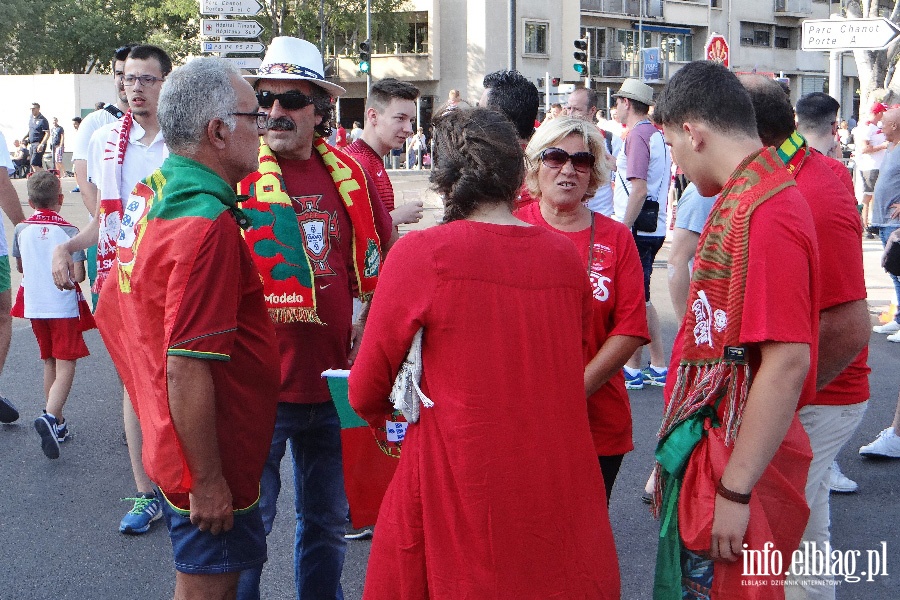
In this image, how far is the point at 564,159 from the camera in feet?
Result: 11.5

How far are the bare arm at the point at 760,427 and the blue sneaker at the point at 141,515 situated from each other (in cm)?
322

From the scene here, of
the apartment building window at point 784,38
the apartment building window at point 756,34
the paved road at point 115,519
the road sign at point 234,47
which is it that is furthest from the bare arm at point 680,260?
the apartment building window at point 784,38

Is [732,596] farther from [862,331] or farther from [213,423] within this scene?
[213,423]

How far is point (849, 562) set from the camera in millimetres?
4492

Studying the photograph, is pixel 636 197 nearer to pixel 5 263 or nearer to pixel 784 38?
pixel 5 263

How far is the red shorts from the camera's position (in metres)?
6.05

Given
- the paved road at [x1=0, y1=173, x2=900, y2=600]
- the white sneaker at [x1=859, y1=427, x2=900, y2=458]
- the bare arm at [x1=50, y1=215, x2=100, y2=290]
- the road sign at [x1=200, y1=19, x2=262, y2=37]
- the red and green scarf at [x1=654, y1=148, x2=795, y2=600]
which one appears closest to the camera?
the red and green scarf at [x1=654, y1=148, x2=795, y2=600]

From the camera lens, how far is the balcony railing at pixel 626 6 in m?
58.0

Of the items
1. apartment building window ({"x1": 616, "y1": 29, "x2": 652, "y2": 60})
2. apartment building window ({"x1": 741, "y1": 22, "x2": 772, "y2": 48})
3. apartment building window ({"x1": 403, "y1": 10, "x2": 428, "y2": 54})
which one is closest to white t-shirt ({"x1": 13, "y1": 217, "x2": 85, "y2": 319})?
apartment building window ({"x1": 403, "y1": 10, "x2": 428, "y2": 54})

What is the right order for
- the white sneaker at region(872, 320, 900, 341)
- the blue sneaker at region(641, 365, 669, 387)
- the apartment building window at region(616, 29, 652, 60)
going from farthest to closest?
1. the apartment building window at region(616, 29, 652, 60)
2. the white sneaker at region(872, 320, 900, 341)
3. the blue sneaker at region(641, 365, 669, 387)

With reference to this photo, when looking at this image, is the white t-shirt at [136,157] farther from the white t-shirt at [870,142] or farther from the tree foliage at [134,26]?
the tree foliage at [134,26]

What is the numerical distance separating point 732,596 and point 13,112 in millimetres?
43892

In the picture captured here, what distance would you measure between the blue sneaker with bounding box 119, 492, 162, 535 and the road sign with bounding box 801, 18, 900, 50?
789cm

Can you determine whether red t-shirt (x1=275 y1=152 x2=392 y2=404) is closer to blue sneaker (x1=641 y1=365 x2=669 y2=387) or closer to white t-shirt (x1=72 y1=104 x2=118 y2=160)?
white t-shirt (x1=72 y1=104 x2=118 y2=160)
